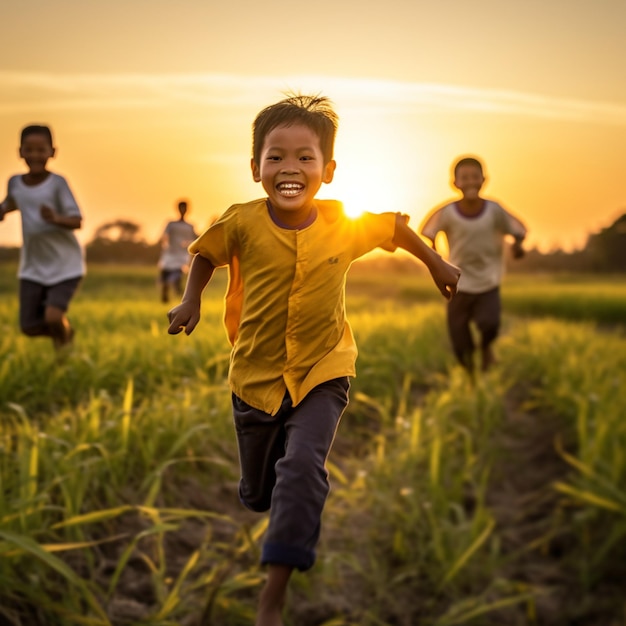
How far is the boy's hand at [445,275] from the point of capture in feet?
4.97

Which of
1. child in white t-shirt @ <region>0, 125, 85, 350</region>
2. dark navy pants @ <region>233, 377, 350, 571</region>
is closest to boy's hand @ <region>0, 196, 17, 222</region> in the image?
child in white t-shirt @ <region>0, 125, 85, 350</region>

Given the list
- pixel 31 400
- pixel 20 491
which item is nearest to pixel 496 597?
pixel 20 491

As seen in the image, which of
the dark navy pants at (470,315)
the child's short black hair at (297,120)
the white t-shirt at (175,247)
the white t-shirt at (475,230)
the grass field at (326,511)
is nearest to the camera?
the child's short black hair at (297,120)

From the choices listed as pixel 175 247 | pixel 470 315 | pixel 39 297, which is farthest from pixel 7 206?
pixel 175 247

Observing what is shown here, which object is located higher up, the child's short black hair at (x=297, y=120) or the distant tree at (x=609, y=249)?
the child's short black hair at (x=297, y=120)

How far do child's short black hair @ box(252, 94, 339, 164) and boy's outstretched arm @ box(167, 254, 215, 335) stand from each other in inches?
11.0

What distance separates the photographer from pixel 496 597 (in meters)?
5.27

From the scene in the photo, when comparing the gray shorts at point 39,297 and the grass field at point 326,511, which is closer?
the grass field at point 326,511

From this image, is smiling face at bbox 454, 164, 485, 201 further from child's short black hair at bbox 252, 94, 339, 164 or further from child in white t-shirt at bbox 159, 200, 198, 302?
child in white t-shirt at bbox 159, 200, 198, 302

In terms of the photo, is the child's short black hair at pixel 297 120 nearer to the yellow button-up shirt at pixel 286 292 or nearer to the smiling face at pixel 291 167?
the smiling face at pixel 291 167

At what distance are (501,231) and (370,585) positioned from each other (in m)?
2.65

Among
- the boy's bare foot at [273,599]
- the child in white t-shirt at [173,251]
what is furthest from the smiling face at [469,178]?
the child in white t-shirt at [173,251]

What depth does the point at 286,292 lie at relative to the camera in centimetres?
154

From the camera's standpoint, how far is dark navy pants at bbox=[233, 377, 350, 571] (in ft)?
5.30
